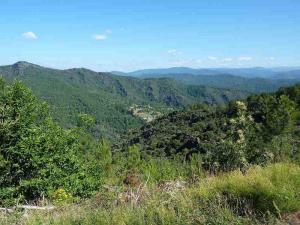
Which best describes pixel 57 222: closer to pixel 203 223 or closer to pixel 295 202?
pixel 203 223

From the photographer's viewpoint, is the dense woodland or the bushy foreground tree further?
the bushy foreground tree

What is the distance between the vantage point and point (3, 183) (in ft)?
50.3

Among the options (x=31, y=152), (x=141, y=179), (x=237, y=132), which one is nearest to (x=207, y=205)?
(x=141, y=179)

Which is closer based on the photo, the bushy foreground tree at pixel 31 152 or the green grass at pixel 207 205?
the green grass at pixel 207 205

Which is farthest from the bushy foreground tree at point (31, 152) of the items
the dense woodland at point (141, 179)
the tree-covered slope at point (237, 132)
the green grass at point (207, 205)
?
the green grass at point (207, 205)

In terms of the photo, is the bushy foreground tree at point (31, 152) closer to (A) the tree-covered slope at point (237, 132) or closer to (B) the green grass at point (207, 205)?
(A) the tree-covered slope at point (237, 132)

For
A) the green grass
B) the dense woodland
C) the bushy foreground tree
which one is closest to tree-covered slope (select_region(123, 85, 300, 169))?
the dense woodland

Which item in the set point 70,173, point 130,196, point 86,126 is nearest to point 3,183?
point 70,173

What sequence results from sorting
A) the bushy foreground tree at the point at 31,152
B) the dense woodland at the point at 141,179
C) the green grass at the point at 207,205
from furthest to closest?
the bushy foreground tree at the point at 31,152 → the dense woodland at the point at 141,179 → the green grass at the point at 207,205

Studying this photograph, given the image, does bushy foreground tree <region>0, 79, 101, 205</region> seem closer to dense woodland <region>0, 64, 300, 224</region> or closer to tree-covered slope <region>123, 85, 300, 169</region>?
dense woodland <region>0, 64, 300, 224</region>

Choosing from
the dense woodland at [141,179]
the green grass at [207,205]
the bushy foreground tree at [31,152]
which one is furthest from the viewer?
the bushy foreground tree at [31,152]

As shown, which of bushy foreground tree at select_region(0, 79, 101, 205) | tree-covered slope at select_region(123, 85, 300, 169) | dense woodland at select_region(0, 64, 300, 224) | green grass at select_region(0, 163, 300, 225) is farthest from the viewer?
bushy foreground tree at select_region(0, 79, 101, 205)

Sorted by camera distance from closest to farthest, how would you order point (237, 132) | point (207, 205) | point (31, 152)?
point (207, 205) → point (237, 132) → point (31, 152)

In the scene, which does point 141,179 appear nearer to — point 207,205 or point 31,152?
point 207,205
